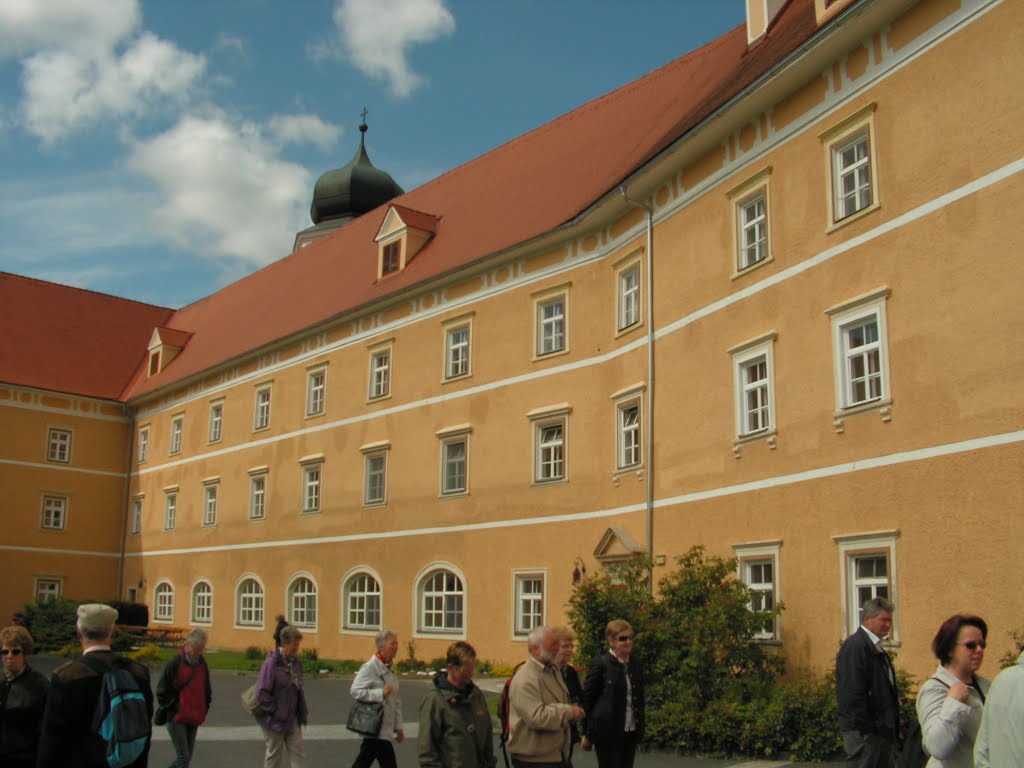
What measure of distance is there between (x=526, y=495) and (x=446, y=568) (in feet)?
10.8

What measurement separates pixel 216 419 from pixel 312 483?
7.06 metres

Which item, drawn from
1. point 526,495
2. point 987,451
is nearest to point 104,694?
point 987,451

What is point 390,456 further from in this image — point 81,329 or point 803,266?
point 81,329

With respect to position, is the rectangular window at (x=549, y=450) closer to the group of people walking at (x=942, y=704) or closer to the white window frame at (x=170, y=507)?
the group of people walking at (x=942, y=704)

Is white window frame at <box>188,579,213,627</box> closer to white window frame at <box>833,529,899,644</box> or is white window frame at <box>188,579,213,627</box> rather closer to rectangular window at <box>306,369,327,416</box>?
rectangular window at <box>306,369,327,416</box>

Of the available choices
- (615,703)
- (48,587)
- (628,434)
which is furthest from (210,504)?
(615,703)

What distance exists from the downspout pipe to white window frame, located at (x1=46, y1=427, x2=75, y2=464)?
28.6m

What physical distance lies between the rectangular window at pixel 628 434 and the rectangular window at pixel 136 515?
1016 inches

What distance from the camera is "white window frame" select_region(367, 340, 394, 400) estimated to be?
94.9ft

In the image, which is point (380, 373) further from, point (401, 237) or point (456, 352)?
point (401, 237)

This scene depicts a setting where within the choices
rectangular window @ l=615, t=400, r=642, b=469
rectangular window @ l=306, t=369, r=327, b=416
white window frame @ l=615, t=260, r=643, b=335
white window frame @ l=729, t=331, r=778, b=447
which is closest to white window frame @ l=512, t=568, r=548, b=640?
rectangular window @ l=615, t=400, r=642, b=469

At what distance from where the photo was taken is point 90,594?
40906 millimetres

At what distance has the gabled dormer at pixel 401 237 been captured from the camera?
1179 inches

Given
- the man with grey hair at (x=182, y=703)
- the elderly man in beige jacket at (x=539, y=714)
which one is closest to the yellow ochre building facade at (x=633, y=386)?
the elderly man in beige jacket at (x=539, y=714)
